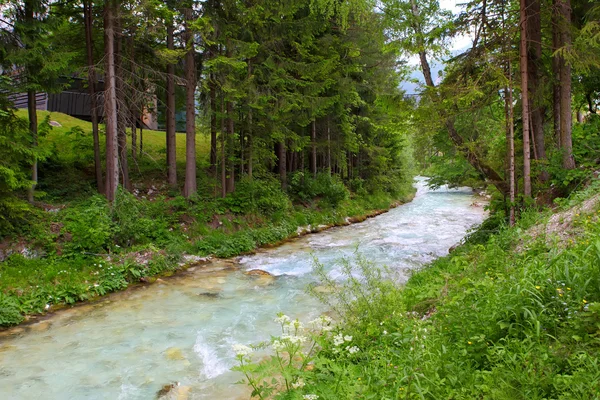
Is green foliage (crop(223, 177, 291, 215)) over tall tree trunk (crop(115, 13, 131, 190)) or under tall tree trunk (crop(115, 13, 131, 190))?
under

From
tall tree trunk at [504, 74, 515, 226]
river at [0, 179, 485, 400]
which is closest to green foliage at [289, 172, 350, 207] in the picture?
river at [0, 179, 485, 400]

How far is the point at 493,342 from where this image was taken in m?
3.70

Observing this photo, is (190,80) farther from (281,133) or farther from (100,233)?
(100,233)

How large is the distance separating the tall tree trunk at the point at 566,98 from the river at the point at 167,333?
180 inches

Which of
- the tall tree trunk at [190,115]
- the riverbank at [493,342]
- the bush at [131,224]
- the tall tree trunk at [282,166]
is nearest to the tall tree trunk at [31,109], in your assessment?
the bush at [131,224]

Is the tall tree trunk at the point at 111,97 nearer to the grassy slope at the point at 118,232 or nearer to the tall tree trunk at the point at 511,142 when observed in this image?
the grassy slope at the point at 118,232

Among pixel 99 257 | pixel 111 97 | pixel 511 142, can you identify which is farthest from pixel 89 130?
pixel 511 142

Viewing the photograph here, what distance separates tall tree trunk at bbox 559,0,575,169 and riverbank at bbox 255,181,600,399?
4.66 m

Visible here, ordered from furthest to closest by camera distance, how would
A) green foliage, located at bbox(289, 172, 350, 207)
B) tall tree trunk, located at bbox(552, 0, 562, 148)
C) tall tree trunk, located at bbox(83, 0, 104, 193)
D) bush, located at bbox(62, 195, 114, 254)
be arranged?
1. green foliage, located at bbox(289, 172, 350, 207)
2. tall tree trunk, located at bbox(83, 0, 104, 193)
3. bush, located at bbox(62, 195, 114, 254)
4. tall tree trunk, located at bbox(552, 0, 562, 148)

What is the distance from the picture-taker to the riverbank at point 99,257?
27.9ft

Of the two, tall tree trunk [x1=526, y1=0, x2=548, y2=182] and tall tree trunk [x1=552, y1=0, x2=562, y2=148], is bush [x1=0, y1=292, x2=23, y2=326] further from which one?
tall tree trunk [x1=552, y1=0, x2=562, y2=148]

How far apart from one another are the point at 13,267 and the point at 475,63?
12.8m

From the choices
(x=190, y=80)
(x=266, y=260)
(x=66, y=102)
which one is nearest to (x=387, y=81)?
(x=190, y=80)

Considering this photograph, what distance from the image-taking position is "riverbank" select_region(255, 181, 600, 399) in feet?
9.86
